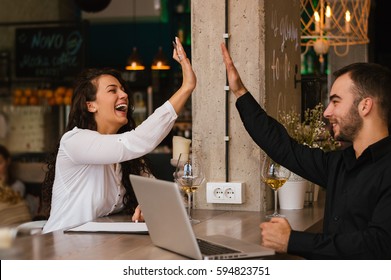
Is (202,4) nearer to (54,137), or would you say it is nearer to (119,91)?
(119,91)

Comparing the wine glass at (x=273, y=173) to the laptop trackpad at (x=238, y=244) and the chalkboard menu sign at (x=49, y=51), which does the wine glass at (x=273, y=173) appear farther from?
the chalkboard menu sign at (x=49, y=51)

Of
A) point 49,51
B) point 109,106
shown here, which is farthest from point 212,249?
point 49,51

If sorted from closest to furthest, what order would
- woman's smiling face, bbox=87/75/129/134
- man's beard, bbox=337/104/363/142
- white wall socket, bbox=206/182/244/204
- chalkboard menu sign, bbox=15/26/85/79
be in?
man's beard, bbox=337/104/363/142, white wall socket, bbox=206/182/244/204, woman's smiling face, bbox=87/75/129/134, chalkboard menu sign, bbox=15/26/85/79

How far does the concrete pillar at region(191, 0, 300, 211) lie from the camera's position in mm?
3119

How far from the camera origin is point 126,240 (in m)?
2.39

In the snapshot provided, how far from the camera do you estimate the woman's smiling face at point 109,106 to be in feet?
10.5

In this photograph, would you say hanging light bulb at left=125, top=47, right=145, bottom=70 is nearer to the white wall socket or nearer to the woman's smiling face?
the woman's smiling face

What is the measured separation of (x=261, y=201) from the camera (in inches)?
123

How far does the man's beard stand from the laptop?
0.53 meters

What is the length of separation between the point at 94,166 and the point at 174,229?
1.11 meters

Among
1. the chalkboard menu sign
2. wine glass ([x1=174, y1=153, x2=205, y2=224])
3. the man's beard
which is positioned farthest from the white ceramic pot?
the chalkboard menu sign

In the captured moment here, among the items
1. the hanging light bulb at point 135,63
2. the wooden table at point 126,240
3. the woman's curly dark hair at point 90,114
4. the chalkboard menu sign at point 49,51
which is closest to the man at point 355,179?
the wooden table at point 126,240
